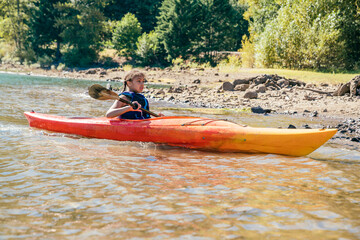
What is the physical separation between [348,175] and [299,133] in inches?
33.9

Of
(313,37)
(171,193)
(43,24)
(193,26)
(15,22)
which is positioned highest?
(15,22)

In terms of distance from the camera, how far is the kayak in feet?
16.0

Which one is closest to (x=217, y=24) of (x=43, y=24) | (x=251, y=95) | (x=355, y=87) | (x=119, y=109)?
(x=43, y=24)

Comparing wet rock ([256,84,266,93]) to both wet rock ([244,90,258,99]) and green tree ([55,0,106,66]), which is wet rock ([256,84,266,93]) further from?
green tree ([55,0,106,66])

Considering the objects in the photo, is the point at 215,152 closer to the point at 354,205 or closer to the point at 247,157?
the point at 247,157

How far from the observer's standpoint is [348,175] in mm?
4234

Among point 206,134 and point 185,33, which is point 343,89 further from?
point 185,33

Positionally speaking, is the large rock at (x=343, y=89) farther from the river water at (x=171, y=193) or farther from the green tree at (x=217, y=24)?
the green tree at (x=217, y=24)

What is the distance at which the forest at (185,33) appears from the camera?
72.6 ft

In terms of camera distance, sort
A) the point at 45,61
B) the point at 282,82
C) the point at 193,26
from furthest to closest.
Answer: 1. the point at 45,61
2. the point at 193,26
3. the point at 282,82

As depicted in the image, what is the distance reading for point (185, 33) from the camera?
33.6 m

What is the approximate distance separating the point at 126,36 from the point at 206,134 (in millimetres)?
34688

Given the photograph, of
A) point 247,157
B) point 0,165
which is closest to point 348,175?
point 247,157

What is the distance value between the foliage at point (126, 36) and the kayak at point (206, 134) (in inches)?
1282
